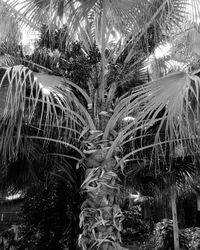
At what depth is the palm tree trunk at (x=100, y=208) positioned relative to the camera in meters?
4.25

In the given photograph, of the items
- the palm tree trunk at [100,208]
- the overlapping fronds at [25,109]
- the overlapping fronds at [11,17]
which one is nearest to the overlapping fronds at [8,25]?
the overlapping fronds at [11,17]

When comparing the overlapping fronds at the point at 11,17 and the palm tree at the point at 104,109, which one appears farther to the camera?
the overlapping fronds at the point at 11,17

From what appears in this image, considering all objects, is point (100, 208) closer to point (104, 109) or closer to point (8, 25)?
point (104, 109)

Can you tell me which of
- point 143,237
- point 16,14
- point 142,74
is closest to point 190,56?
point 142,74

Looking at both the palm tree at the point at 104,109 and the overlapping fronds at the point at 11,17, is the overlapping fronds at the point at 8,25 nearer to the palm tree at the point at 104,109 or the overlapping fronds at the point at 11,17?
the overlapping fronds at the point at 11,17

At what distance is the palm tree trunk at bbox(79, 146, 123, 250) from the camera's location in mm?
4246

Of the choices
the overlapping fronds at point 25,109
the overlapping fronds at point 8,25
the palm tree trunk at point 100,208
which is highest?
the overlapping fronds at point 8,25

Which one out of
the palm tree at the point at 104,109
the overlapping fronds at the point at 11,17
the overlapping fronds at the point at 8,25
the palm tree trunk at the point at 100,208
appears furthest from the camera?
the overlapping fronds at the point at 8,25

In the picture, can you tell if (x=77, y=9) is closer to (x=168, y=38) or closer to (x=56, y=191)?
(x=168, y=38)

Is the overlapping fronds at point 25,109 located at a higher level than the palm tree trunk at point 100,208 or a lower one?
higher

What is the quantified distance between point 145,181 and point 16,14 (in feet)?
14.0

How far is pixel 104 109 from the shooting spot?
502cm

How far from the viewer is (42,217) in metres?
7.89

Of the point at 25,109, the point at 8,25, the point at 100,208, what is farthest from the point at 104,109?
the point at 8,25
